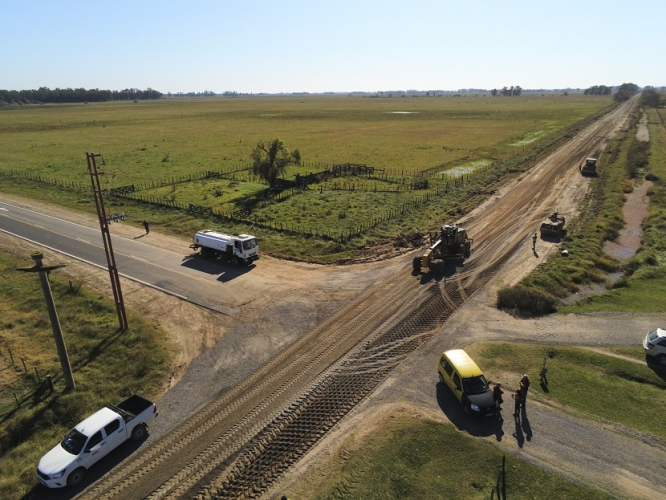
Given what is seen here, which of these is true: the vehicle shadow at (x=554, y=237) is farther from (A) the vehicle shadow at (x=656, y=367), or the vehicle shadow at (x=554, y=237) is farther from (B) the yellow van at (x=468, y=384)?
(B) the yellow van at (x=468, y=384)

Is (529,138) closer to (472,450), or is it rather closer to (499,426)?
(499,426)

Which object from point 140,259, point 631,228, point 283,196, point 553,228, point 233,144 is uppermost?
point 233,144

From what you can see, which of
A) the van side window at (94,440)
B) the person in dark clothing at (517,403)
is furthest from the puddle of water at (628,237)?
the van side window at (94,440)

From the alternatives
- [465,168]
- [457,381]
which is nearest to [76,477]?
[457,381]

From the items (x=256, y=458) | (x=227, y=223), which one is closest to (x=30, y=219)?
(x=227, y=223)

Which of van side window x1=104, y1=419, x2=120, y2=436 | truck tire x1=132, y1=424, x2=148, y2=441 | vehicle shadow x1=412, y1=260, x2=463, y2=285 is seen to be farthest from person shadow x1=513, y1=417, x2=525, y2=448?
van side window x1=104, y1=419, x2=120, y2=436

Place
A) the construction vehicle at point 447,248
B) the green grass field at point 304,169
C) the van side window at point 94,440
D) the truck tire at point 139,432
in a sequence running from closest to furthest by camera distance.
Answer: the van side window at point 94,440 → the truck tire at point 139,432 → the construction vehicle at point 447,248 → the green grass field at point 304,169

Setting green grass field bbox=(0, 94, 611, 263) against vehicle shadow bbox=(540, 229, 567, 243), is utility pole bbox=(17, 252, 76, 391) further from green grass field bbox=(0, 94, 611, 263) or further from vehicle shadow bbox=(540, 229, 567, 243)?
vehicle shadow bbox=(540, 229, 567, 243)
